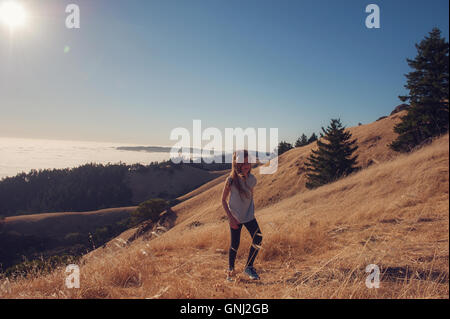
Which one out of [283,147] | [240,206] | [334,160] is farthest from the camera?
[283,147]

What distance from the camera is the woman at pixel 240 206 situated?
11.7 feet

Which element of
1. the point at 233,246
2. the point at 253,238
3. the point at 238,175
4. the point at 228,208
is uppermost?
the point at 238,175

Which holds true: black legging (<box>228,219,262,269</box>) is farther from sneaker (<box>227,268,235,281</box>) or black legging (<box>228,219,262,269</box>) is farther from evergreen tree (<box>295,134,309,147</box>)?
evergreen tree (<box>295,134,309,147</box>)

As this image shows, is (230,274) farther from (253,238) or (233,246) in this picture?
(253,238)

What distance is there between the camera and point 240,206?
357cm

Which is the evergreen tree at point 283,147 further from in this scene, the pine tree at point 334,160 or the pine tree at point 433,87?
the pine tree at point 433,87

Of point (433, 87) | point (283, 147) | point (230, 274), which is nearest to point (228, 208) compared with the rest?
point (230, 274)

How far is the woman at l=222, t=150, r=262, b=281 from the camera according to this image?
357 centimetres

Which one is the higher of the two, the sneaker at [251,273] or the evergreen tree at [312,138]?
the evergreen tree at [312,138]

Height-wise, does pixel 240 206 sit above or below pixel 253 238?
above

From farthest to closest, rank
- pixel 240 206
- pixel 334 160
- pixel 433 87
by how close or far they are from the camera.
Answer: pixel 334 160
pixel 240 206
pixel 433 87

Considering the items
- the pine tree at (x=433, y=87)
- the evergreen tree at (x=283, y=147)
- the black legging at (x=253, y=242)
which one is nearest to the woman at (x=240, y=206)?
the black legging at (x=253, y=242)

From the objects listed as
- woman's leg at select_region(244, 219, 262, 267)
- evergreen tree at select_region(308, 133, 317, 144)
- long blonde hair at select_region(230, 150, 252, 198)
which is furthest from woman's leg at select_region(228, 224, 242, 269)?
evergreen tree at select_region(308, 133, 317, 144)
